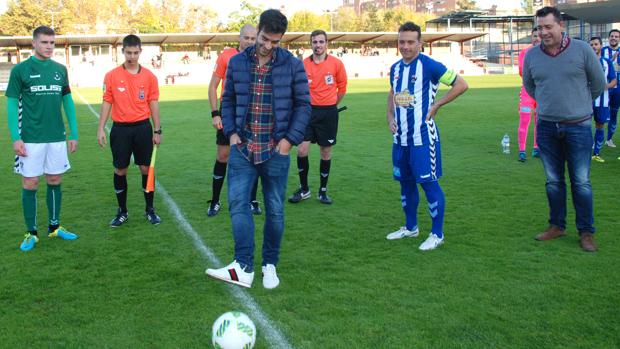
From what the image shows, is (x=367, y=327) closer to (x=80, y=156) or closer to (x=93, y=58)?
(x=80, y=156)

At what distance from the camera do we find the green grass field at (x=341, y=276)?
3840 mm

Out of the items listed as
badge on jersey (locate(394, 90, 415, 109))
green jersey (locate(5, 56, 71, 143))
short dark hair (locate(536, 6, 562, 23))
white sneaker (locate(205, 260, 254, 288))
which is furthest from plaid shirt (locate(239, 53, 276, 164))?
short dark hair (locate(536, 6, 562, 23))

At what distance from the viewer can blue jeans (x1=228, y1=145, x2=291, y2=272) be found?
14.9 ft

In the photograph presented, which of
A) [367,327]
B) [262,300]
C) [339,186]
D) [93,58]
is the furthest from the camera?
[93,58]

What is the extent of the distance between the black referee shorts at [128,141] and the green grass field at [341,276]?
2.68 ft

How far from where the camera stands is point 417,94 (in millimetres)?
5465

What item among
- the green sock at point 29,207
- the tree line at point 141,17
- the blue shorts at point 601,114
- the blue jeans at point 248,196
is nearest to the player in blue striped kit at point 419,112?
the blue jeans at point 248,196

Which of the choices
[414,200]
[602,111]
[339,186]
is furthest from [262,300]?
[602,111]

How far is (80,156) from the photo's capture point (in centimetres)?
1191

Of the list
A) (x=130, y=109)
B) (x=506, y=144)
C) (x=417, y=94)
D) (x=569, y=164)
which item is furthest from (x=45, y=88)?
(x=506, y=144)

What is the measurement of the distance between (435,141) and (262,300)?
7.54 feet

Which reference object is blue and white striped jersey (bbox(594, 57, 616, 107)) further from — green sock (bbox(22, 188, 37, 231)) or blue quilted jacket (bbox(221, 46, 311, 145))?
green sock (bbox(22, 188, 37, 231))

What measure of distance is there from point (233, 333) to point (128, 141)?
3.53 meters

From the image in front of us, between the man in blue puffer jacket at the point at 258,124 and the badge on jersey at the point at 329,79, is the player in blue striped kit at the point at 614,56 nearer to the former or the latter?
the badge on jersey at the point at 329,79
